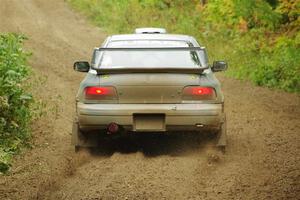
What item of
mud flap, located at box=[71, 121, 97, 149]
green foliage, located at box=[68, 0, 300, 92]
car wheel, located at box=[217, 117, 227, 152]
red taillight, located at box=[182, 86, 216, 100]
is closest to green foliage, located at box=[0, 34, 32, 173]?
mud flap, located at box=[71, 121, 97, 149]

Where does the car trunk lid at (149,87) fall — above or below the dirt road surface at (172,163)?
above

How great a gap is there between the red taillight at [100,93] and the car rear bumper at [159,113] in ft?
0.34

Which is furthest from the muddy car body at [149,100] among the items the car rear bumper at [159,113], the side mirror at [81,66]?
the side mirror at [81,66]

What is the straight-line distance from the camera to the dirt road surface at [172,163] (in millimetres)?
6879

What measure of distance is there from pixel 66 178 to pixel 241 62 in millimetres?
12103

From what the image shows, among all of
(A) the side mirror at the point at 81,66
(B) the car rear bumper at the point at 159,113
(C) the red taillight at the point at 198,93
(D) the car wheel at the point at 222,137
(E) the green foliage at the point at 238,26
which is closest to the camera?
(B) the car rear bumper at the point at 159,113

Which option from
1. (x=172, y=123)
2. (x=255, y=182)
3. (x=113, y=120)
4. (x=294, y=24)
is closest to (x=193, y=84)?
(x=172, y=123)

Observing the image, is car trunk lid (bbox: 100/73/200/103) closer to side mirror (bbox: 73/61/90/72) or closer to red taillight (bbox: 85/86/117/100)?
red taillight (bbox: 85/86/117/100)

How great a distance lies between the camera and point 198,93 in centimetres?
841

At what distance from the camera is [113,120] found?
8289 mm

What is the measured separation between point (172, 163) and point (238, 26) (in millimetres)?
13118

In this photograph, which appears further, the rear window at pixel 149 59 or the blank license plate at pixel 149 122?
the rear window at pixel 149 59

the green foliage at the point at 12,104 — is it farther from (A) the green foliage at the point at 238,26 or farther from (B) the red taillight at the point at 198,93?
(A) the green foliage at the point at 238,26

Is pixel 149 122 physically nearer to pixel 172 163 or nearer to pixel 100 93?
pixel 172 163
